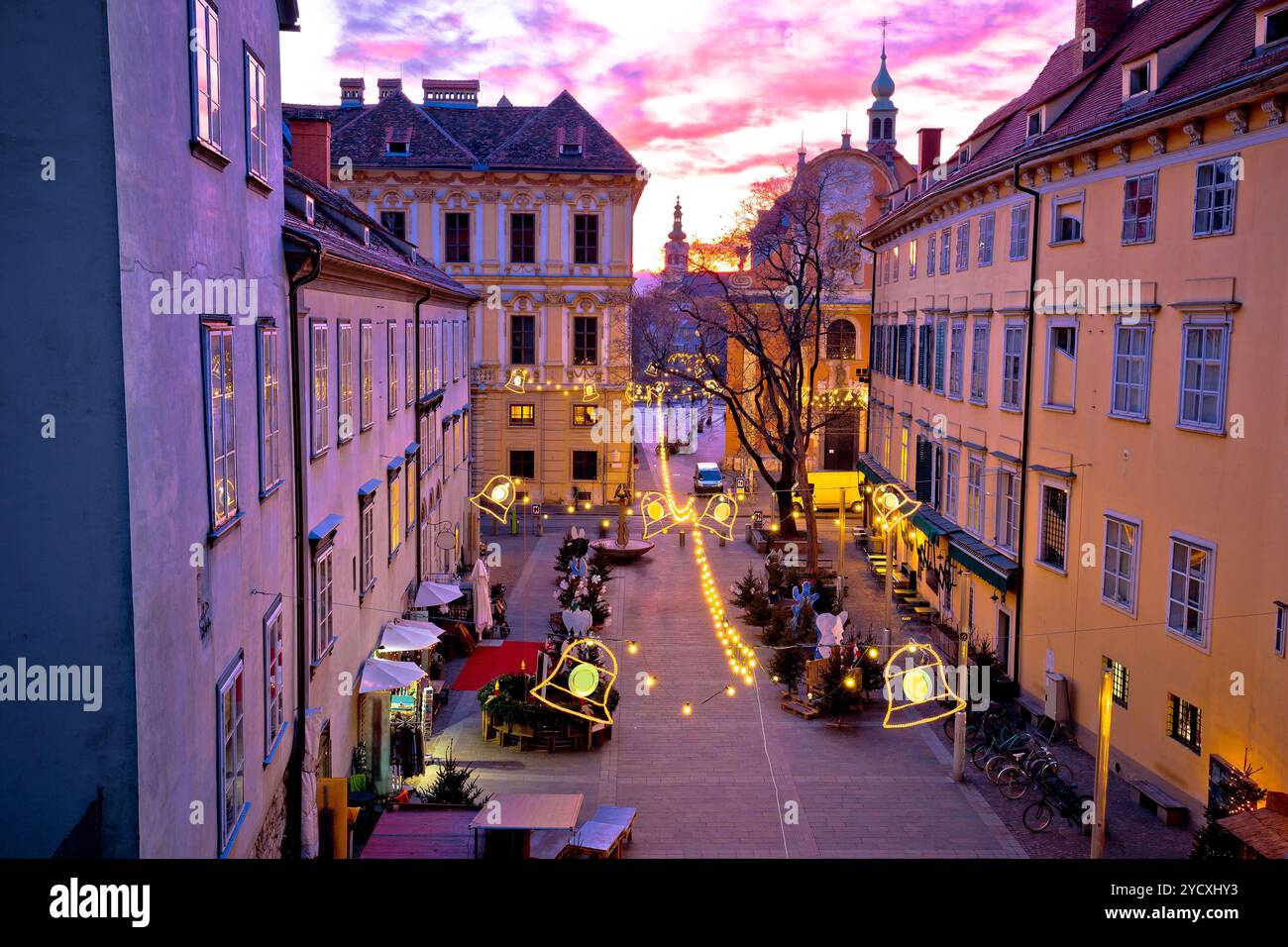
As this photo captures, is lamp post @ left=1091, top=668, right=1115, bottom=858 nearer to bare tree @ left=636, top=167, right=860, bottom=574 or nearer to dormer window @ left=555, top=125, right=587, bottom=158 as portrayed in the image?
bare tree @ left=636, top=167, right=860, bottom=574

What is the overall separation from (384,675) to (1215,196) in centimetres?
1475

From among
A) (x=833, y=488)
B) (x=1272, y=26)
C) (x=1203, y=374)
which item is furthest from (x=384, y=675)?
(x=833, y=488)

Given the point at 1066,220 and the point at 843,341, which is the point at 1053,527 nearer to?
the point at 1066,220

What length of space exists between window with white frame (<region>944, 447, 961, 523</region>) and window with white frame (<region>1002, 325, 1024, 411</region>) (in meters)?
3.84

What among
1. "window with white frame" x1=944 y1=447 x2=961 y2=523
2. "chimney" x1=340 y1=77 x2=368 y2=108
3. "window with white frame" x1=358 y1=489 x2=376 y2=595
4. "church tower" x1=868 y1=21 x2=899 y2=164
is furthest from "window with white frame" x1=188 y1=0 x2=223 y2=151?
"church tower" x1=868 y1=21 x2=899 y2=164

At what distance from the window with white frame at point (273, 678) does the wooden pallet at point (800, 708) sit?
12.2 meters

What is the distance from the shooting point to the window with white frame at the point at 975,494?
25031 millimetres

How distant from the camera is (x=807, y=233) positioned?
1362 inches

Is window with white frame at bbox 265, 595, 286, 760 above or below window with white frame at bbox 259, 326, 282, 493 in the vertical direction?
below

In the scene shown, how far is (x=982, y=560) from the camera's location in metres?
23.8

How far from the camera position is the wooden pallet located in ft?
70.4
